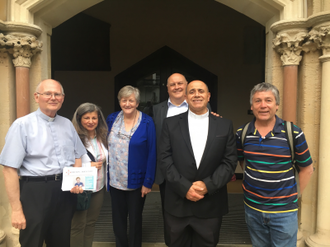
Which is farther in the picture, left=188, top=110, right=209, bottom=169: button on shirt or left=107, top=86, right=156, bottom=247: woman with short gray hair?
left=107, top=86, right=156, bottom=247: woman with short gray hair

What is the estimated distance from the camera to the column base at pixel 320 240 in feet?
7.52

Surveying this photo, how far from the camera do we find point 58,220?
6.23 feet

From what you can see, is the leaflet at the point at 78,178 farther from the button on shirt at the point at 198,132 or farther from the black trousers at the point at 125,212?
the button on shirt at the point at 198,132

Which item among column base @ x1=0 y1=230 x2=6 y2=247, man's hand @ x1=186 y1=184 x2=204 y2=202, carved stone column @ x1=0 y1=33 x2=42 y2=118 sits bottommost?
column base @ x1=0 y1=230 x2=6 y2=247

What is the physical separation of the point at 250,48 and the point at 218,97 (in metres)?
1.18

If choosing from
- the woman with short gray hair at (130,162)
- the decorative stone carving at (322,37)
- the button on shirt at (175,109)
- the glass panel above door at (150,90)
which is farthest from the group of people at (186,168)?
the glass panel above door at (150,90)

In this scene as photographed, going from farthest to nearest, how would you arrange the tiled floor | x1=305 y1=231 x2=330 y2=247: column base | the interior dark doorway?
the interior dark doorway → the tiled floor → x1=305 y1=231 x2=330 y2=247: column base

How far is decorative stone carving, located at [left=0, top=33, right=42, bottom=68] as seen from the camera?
2.37 m

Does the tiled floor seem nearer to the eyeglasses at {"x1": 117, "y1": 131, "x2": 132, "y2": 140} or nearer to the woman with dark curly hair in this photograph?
the woman with dark curly hair

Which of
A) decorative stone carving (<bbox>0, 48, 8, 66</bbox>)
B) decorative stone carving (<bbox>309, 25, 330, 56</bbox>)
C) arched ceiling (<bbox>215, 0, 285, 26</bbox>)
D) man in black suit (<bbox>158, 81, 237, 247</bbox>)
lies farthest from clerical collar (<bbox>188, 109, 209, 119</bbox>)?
decorative stone carving (<bbox>0, 48, 8, 66</bbox>)

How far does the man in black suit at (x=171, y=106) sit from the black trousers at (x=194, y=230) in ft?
1.48

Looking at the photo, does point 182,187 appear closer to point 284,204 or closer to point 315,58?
point 284,204

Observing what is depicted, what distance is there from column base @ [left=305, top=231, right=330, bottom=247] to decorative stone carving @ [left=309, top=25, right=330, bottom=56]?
61.2 inches

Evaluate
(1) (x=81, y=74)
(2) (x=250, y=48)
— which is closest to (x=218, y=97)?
(2) (x=250, y=48)
